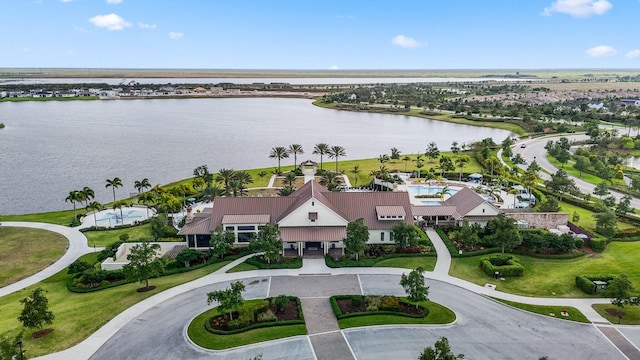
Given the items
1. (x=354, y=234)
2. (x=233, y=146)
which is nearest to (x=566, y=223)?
(x=354, y=234)

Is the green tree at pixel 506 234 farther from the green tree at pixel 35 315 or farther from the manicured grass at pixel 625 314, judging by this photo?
the green tree at pixel 35 315

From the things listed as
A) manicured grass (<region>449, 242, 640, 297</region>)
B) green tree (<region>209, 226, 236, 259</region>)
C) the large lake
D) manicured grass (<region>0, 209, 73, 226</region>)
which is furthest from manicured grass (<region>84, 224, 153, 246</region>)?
manicured grass (<region>449, 242, 640, 297</region>)

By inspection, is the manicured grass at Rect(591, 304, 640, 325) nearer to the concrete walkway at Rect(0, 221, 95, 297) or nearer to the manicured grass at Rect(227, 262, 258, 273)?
the manicured grass at Rect(227, 262, 258, 273)

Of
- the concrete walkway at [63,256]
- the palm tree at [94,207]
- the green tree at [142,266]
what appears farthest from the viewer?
the palm tree at [94,207]

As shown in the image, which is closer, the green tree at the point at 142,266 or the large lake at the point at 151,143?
the green tree at the point at 142,266

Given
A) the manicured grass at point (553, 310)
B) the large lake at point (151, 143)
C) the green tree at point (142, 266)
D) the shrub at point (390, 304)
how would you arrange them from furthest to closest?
1. the large lake at point (151, 143)
2. the green tree at point (142, 266)
3. the shrub at point (390, 304)
4. the manicured grass at point (553, 310)

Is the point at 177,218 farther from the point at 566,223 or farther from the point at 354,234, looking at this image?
the point at 566,223

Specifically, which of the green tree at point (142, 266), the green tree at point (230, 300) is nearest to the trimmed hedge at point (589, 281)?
the green tree at point (230, 300)
